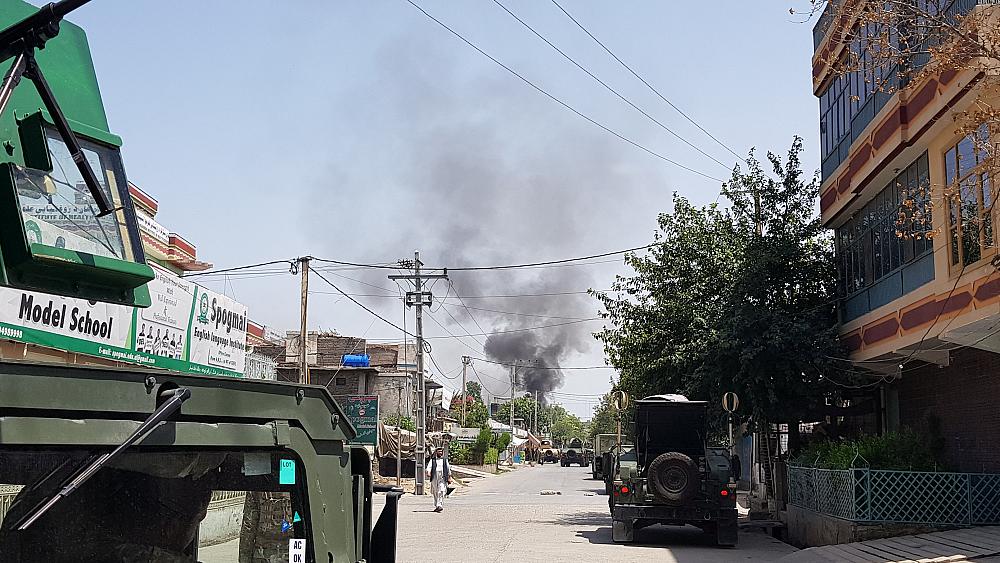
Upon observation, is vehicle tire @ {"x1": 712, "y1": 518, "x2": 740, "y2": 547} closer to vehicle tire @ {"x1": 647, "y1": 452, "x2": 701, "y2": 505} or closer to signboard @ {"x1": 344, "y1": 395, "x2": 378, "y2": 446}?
vehicle tire @ {"x1": 647, "y1": 452, "x2": 701, "y2": 505}

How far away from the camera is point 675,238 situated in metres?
22.3

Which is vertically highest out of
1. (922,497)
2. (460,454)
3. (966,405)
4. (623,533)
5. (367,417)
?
(966,405)

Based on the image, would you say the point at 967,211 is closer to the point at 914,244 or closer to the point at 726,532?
the point at 914,244

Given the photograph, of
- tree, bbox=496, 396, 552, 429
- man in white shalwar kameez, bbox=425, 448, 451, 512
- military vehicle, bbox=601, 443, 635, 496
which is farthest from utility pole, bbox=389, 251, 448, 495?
tree, bbox=496, 396, 552, 429

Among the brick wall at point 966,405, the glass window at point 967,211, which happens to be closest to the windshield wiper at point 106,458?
the glass window at point 967,211

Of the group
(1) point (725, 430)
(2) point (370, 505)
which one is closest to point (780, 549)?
(1) point (725, 430)

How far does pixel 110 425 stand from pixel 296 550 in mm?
844

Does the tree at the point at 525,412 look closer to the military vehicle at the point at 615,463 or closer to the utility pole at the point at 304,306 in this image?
the utility pole at the point at 304,306

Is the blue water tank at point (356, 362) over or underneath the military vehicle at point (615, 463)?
over

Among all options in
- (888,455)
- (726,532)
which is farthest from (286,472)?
(726,532)

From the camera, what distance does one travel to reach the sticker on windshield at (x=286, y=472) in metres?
3.09

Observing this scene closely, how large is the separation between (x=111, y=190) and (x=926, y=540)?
12463 millimetres

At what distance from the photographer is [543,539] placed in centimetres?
1811

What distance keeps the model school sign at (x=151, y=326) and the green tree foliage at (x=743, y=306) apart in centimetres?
922
